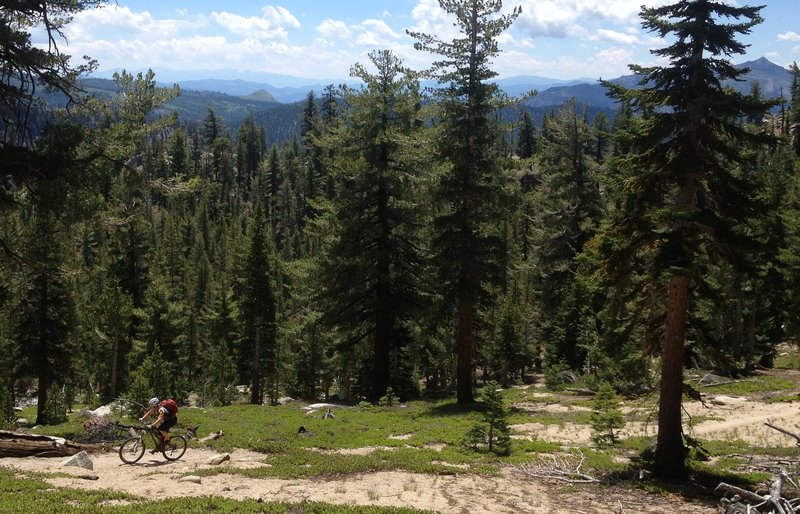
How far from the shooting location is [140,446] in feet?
46.8

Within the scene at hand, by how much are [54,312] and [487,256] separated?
2657 cm

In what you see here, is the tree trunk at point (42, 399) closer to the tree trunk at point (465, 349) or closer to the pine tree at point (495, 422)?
the tree trunk at point (465, 349)

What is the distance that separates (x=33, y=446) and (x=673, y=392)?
16.4 m

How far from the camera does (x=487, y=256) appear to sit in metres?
22.4

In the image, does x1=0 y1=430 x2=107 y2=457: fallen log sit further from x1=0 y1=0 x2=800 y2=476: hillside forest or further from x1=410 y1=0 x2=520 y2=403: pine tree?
x1=410 y1=0 x2=520 y2=403: pine tree

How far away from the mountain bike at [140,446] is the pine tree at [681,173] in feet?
40.9

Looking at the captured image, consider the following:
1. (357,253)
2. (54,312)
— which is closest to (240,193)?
(54,312)

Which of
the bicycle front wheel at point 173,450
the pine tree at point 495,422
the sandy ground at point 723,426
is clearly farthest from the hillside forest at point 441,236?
the bicycle front wheel at point 173,450

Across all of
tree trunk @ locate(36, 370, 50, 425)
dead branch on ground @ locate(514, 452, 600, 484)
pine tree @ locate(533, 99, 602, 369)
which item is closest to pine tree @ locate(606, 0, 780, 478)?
dead branch on ground @ locate(514, 452, 600, 484)

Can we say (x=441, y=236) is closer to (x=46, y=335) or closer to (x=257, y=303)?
(x=257, y=303)

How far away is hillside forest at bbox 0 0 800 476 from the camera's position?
12109mm

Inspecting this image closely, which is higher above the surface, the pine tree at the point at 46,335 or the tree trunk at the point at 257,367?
the pine tree at the point at 46,335

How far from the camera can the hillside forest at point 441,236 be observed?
12.1 meters

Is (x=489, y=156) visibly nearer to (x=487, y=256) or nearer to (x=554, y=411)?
(x=487, y=256)
